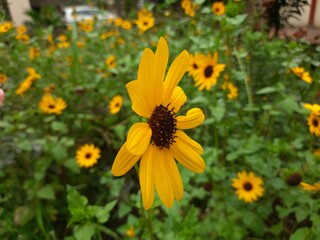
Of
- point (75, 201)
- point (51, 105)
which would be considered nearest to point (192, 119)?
point (75, 201)

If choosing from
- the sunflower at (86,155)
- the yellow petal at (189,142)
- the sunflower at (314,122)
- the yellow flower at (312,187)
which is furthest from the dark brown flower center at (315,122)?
the sunflower at (86,155)

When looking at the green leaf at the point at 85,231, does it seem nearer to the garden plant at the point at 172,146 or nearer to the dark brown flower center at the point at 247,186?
the garden plant at the point at 172,146

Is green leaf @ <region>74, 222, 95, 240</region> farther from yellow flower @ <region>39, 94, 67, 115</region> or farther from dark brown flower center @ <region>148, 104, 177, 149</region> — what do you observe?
yellow flower @ <region>39, 94, 67, 115</region>

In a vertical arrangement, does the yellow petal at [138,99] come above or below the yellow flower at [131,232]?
above

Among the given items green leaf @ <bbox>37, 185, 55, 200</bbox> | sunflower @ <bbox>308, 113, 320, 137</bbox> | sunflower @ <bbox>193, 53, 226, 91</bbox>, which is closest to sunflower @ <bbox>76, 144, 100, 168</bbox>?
green leaf @ <bbox>37, 185, 55, 200</bbox>

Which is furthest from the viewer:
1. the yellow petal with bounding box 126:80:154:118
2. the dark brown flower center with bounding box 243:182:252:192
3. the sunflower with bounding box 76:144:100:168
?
the sunflower with bounding box 76:144:100:168

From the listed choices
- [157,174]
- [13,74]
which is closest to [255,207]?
[157,174]
